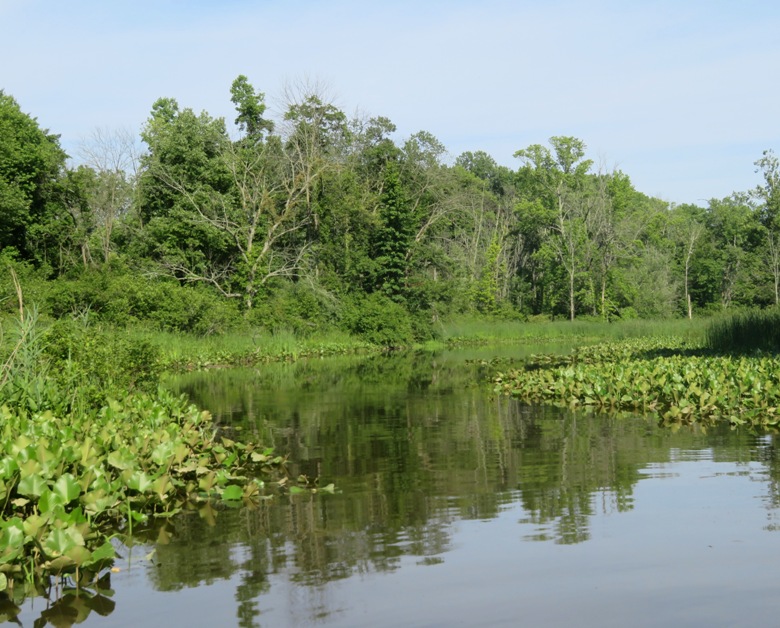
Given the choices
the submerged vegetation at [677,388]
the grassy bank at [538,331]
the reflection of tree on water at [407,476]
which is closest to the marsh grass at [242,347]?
the grassy bank at [538,331]

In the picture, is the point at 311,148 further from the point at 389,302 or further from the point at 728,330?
the point at 728,330

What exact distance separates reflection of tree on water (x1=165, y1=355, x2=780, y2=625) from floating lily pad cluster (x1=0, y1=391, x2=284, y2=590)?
1.74 ft

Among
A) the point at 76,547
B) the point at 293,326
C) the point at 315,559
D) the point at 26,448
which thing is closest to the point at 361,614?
the point at 315,559

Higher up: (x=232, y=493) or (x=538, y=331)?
(x=538, y=331)

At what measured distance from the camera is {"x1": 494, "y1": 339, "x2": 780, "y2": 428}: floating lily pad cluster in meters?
14.9

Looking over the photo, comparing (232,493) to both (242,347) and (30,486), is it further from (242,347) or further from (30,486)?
(242,347)

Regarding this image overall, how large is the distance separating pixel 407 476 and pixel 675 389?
7.03 m

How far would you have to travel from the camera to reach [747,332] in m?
24.4

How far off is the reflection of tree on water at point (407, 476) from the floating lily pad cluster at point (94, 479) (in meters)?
0.53

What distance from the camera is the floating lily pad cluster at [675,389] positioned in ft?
48.8

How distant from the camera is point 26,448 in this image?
8.08 meters

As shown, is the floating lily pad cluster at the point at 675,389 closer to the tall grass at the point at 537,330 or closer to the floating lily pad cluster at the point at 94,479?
the floating lily pad cluster at the point at 94,479

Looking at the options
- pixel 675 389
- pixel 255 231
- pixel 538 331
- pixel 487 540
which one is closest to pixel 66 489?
pixel 487 540

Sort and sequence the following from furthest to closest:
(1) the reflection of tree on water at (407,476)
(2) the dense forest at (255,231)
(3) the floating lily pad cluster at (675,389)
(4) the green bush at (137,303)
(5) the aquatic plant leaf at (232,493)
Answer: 1. (2) the dense forest at (255,231)
2. (4) the green bush at (137,303)
3. (3) the floating lily pad cluster at (675,389)
4. (5) the aquatic plant leaf at (232,493)
5. (1) the reflection of tree on water at (407,476)
